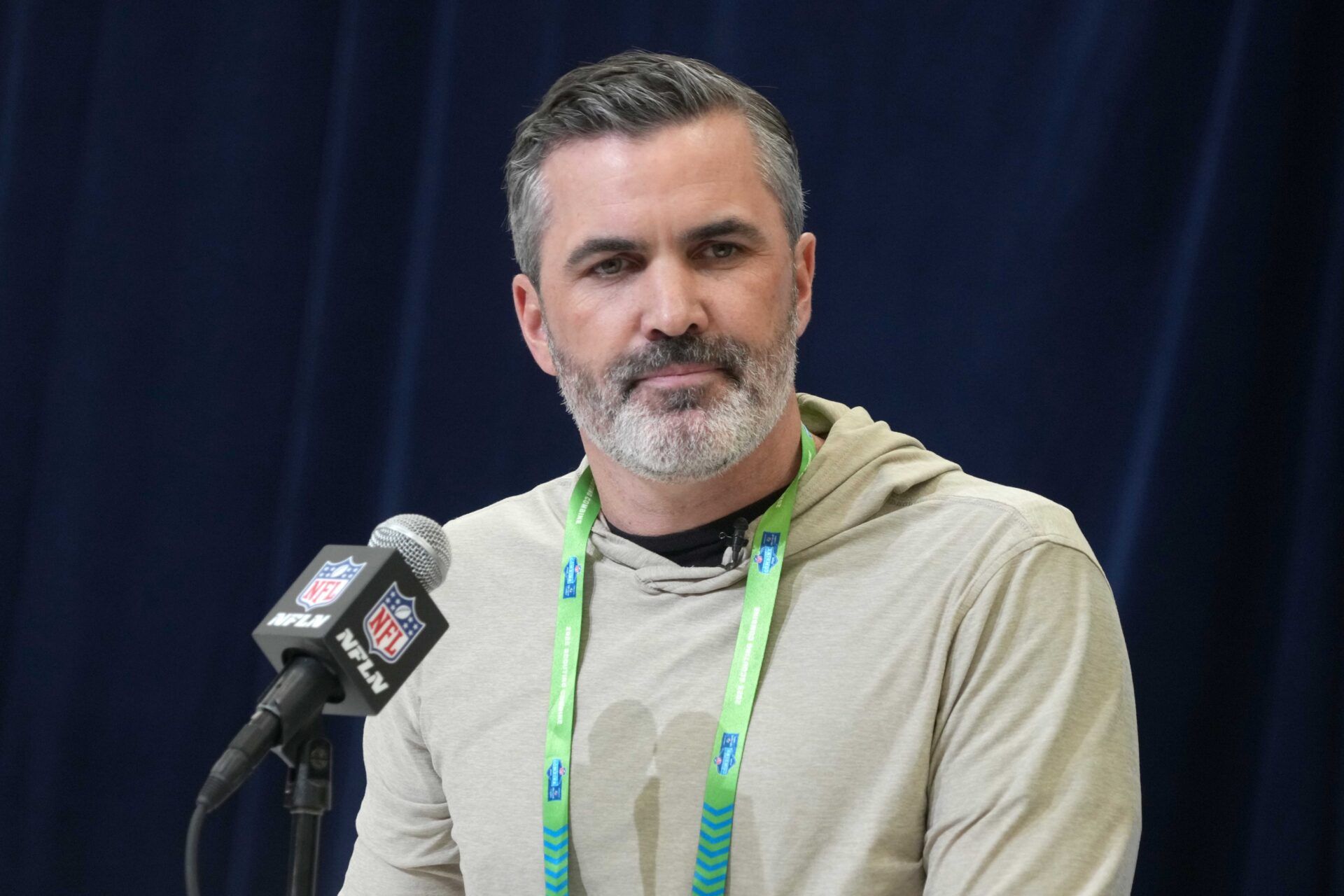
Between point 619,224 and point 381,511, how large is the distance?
129 cm

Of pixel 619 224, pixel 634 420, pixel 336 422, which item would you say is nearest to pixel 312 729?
pixel 634 420

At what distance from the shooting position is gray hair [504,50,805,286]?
5.32ft

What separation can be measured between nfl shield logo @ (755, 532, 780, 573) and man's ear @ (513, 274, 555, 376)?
0.38m

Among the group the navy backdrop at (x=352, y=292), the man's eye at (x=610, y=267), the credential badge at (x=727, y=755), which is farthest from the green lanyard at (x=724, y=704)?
the navy backdrop at (x=352, y=292)

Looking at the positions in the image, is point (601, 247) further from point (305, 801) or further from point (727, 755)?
point (305, 801)

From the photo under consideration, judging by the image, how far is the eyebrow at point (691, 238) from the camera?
5.12 feet

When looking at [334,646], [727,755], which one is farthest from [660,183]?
[334,646]

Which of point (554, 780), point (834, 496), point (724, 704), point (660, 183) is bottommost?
point (554, 780)

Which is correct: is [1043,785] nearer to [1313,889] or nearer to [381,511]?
[1313,889]

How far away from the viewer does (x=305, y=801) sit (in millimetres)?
992

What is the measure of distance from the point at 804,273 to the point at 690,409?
0.33m

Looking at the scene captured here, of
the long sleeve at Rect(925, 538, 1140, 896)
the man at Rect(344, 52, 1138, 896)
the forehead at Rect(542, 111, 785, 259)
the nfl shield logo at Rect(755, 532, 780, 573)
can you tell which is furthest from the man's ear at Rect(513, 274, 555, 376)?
the long sleeve at Rect(925, 538, 1140, 896)

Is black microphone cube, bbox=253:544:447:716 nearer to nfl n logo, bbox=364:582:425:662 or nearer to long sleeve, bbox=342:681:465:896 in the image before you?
nfl n logo, bbox=364:582:425:662

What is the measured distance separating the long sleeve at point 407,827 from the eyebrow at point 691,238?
60 centimetres
